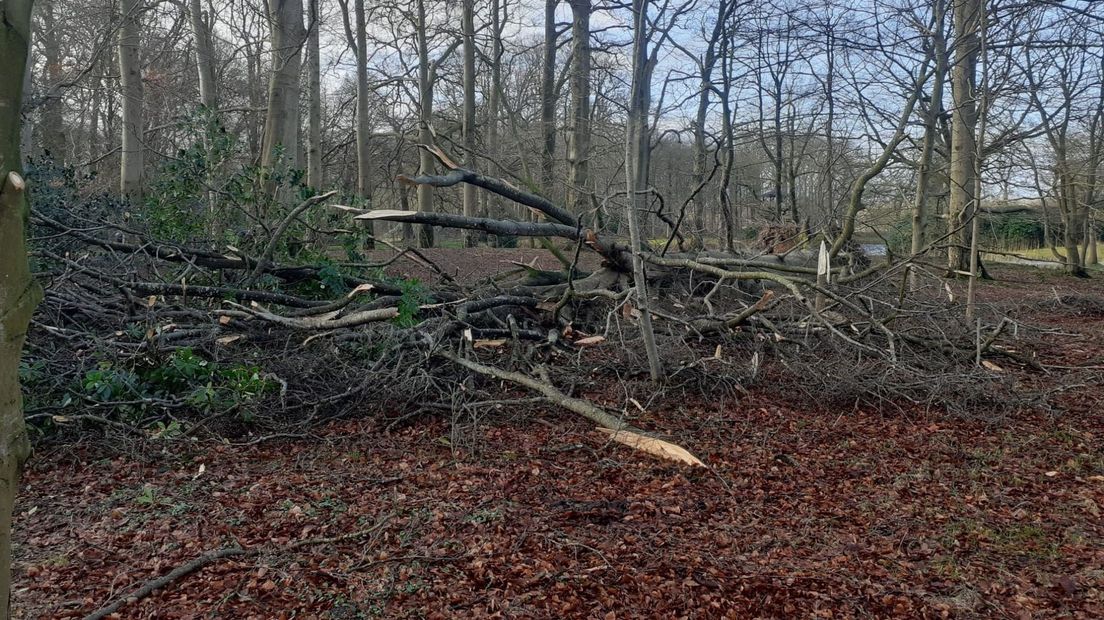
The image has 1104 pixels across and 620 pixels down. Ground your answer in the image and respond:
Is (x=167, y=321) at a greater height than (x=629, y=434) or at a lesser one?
greater

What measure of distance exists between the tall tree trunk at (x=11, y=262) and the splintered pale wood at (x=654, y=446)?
3.27 m

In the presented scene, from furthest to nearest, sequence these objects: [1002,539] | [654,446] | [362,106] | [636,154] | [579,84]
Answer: [579,84] < [362,106] < [636,154] < [654,446] < [1002,539]

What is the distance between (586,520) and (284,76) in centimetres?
797

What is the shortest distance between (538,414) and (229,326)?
102 inches

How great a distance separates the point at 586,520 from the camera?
3.53 meters

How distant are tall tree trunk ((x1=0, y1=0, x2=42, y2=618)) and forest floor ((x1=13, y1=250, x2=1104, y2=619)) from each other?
1.32 metres

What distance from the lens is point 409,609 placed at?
8.89 ft

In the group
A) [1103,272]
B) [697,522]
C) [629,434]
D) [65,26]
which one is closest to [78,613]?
[697,522]

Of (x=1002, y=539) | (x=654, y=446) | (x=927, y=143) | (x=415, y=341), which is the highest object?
(x=927, y=143)

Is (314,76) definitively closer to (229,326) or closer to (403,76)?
(403,76)

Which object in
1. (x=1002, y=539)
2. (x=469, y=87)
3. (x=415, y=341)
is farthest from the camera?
(x=469, y=87)

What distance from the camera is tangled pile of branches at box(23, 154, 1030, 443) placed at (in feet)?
16.0

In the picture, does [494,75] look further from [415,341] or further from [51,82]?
[415,341]

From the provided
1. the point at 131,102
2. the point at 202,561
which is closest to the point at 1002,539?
the point at 202,561
